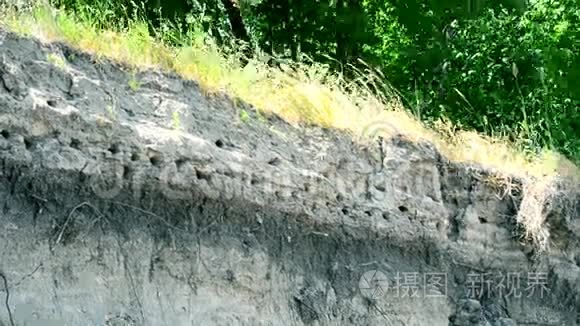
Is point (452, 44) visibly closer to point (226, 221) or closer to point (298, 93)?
point (298, 93)

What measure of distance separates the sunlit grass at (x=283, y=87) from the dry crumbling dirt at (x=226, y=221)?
0.42ft

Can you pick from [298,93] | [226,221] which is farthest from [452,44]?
[226,221]

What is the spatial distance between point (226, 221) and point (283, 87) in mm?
1431

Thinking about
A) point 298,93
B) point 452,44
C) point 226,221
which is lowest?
point 226,221

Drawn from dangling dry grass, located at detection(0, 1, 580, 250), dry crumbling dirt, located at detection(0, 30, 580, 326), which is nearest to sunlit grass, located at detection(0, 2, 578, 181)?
dangling dry grass, located at detection(0, 1, 580, 250)

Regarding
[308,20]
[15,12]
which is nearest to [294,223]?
[15,12]

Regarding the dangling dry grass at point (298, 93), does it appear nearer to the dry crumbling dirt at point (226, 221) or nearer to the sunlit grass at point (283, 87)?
the sunlit grass at point (283, 87)

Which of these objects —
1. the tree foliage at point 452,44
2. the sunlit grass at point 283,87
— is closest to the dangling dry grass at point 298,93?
the sunlit grass at point 283,87

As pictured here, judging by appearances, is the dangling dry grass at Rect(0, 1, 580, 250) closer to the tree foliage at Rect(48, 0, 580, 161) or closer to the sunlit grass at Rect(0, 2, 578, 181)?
the sunlit grass at Rect(0, 2, 578, 181)

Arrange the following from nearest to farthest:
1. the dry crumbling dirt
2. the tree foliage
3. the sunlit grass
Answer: the dry crumbling dirt → the sunlit grass → the tree foliage

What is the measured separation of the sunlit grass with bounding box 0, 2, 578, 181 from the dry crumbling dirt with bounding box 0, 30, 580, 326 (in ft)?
0.42

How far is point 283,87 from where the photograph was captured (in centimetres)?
672

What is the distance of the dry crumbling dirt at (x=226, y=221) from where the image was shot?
488 cm

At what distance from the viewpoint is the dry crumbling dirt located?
4.88 metres
